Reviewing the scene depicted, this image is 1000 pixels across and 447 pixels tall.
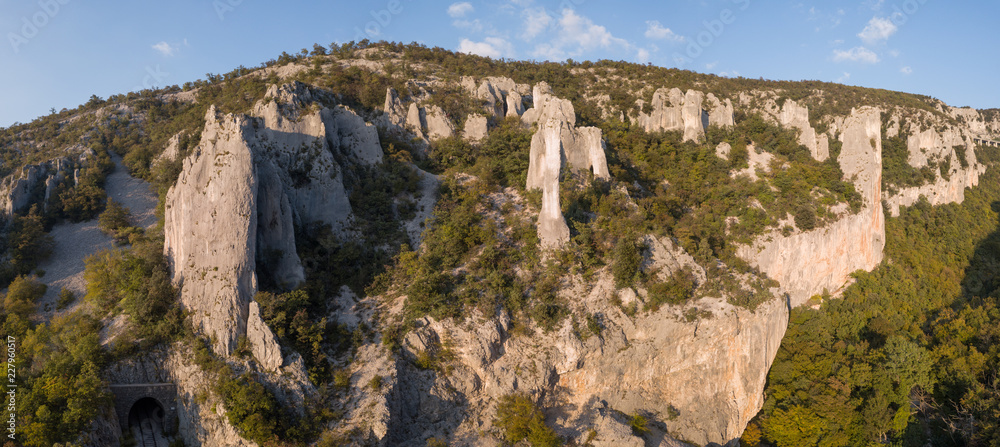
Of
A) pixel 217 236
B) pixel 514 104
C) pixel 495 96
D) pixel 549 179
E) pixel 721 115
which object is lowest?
pixel 217 236

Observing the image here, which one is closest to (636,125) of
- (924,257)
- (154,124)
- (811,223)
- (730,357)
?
(811,223)

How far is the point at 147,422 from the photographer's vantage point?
21031 mm

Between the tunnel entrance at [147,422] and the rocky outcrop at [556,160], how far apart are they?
69.1ft

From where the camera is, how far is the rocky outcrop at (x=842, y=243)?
30.9 metres

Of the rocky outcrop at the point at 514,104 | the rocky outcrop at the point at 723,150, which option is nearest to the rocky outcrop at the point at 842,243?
the rocky outcrop at the point at 723,150

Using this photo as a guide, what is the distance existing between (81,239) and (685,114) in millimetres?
47568

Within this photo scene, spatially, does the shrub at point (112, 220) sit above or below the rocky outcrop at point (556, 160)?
below

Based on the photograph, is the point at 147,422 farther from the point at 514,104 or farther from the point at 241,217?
the point at 514,104

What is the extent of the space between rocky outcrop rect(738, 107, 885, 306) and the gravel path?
135 feet

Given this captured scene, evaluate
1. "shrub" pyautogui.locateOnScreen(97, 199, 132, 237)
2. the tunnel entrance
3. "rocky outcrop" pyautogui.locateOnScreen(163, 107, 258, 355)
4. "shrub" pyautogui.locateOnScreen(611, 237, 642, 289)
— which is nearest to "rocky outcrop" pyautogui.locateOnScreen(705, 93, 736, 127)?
"shrub" pyautogui.locateOnScreen(611, 237, 642, 289)

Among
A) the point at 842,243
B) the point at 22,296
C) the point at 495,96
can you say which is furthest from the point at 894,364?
the point at 22,296

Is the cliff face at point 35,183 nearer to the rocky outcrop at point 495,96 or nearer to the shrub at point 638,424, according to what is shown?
the rocky outcrop at point 495,96

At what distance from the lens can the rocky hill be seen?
20750 mm

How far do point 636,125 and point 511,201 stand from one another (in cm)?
Result: 1870
